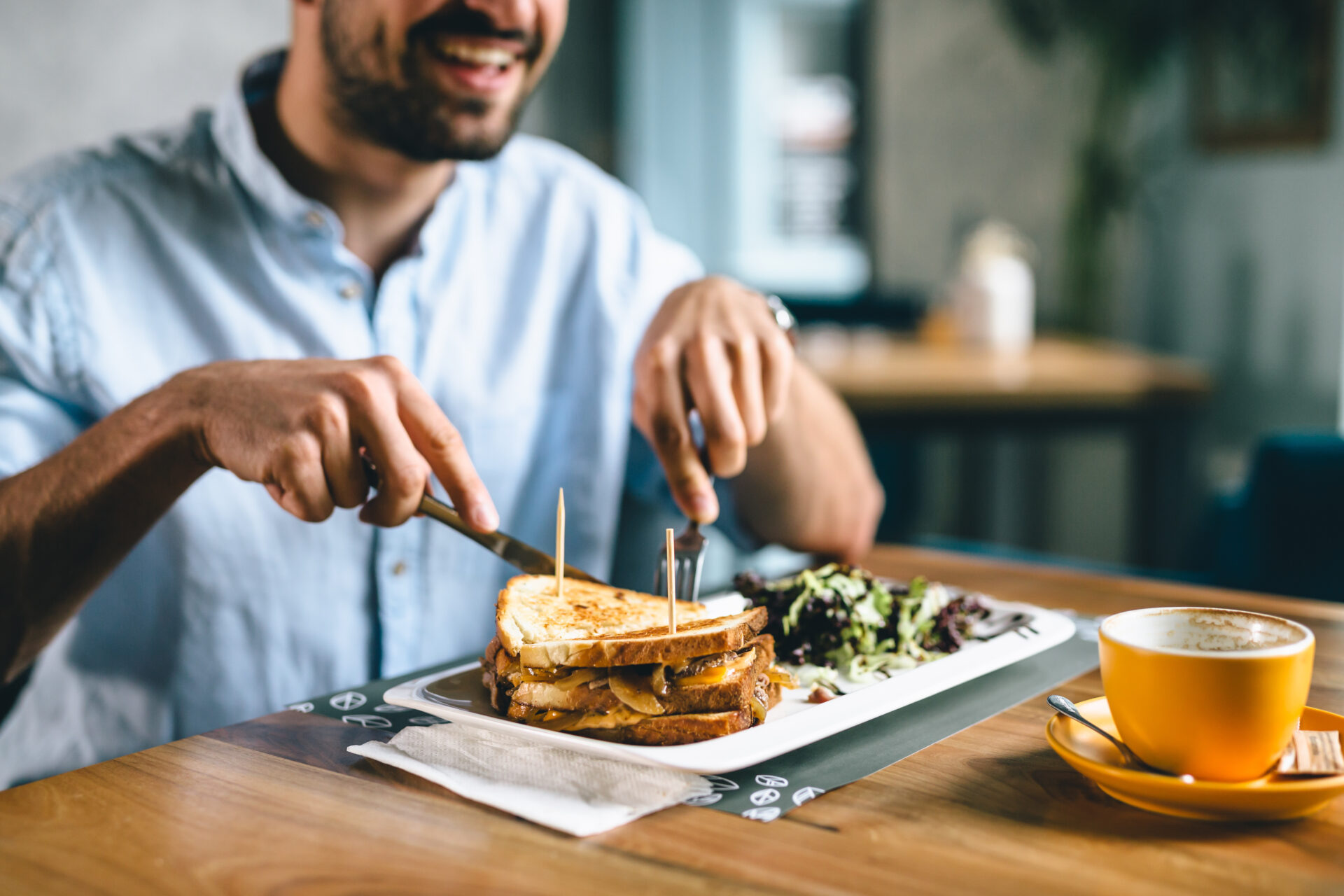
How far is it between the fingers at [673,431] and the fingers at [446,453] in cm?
28

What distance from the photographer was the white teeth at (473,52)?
54.1 inches

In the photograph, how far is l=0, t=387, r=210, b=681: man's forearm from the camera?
1.03m

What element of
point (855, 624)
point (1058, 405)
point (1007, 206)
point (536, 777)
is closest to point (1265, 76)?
point (1007, 206)

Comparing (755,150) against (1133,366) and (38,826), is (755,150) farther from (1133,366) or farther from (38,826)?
(38,826)

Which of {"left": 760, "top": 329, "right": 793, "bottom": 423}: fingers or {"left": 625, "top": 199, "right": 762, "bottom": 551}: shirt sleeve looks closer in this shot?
{"left": 760, "top": 329, "right": 793, "bottom": 423}: fingers

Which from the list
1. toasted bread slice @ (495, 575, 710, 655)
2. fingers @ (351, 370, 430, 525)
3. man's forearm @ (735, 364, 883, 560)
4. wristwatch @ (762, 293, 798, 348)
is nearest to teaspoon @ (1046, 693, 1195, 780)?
toasted bread slice @ (495, 575, 710, 655)

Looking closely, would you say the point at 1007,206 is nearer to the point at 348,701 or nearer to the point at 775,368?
the point at 775,368

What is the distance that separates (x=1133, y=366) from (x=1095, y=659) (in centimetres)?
→ 249

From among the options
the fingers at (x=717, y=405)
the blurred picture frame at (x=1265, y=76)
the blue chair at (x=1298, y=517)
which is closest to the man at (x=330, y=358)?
the fingers at (x=717, y=405)

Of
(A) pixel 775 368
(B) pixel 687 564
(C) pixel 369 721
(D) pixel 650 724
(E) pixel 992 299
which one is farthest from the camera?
(E) pixel 992 299

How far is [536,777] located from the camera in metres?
0.70

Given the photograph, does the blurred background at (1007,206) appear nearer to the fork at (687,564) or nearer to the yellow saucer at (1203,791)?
the fork at (687,564)

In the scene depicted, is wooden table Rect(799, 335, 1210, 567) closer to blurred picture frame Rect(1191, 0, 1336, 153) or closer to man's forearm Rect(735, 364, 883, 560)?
blurred picture frame Rect(1191, 0, 1336, 153)

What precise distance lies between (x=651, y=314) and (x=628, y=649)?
3.34 ft
